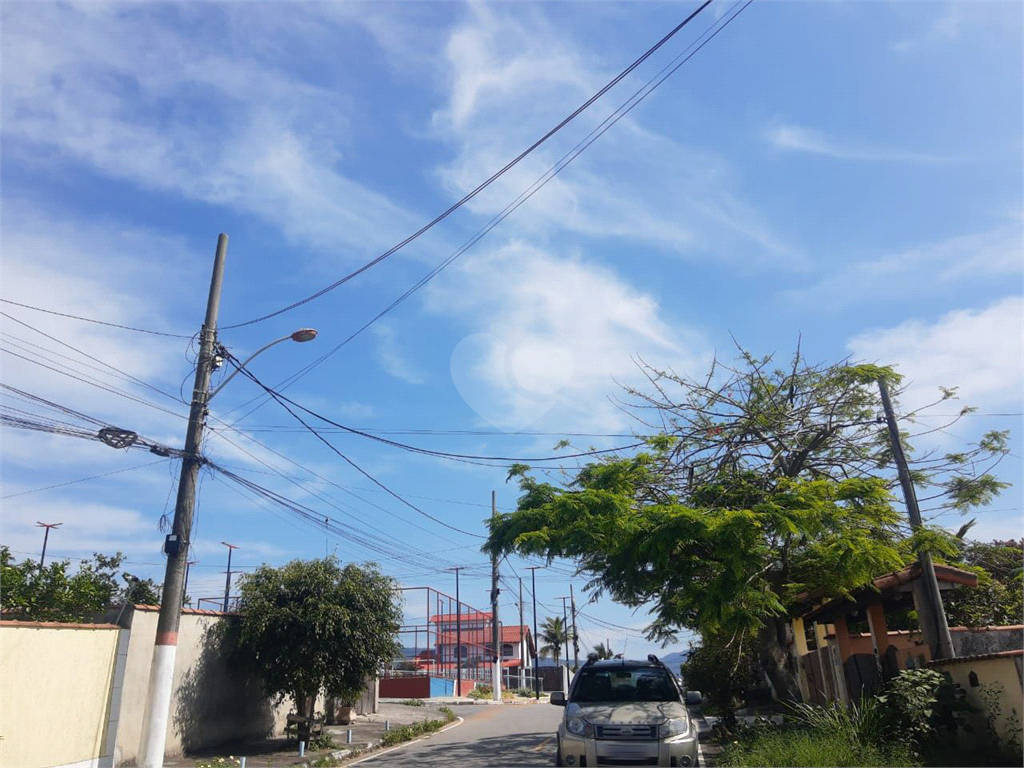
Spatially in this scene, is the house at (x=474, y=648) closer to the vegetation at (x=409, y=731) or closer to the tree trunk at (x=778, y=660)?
the vegetation at (x=409, y=731)

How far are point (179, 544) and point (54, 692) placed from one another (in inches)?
109

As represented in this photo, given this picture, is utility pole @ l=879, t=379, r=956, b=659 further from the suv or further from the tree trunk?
the suv

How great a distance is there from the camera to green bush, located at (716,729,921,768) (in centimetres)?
942

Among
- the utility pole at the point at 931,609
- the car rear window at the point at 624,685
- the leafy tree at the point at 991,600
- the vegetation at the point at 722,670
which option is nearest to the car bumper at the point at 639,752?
the car rear window at the point at 624,685

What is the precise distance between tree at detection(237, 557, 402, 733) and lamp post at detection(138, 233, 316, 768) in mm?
3843

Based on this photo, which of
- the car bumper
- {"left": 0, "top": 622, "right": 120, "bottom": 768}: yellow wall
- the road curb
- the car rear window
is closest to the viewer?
the car bumper

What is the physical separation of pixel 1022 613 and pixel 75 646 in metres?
19.5

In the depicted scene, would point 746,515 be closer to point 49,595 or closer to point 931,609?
point 931,609

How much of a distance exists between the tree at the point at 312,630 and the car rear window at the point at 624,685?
7000 mm

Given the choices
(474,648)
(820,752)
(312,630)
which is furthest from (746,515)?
(474,648)

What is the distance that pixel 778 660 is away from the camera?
15109 millimetres

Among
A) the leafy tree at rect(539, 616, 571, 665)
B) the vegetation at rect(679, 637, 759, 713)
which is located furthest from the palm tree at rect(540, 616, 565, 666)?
the vegetation at rect(679, 637, 759, 713)

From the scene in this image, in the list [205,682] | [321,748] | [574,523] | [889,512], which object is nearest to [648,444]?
[574,523]

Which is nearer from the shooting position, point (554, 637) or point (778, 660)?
point (778, 660)
